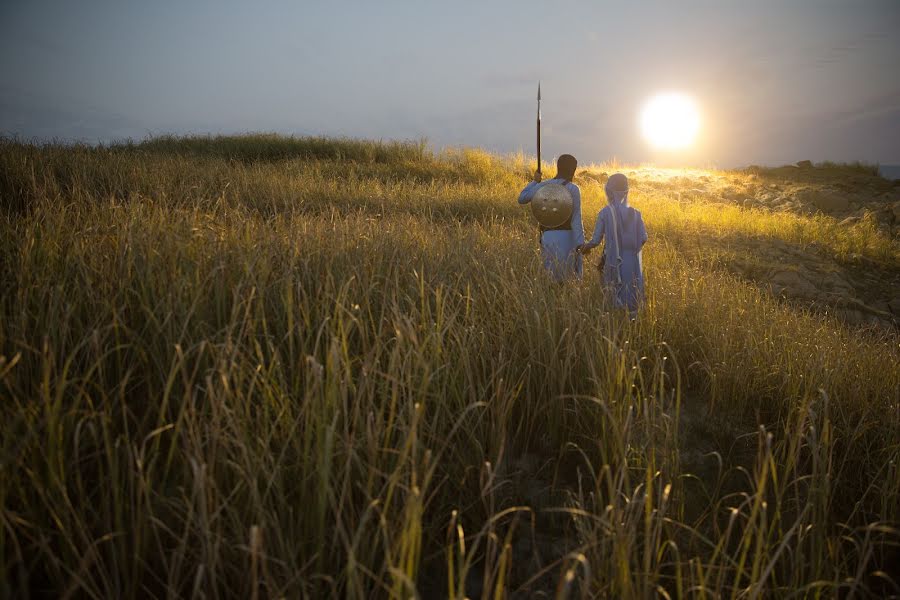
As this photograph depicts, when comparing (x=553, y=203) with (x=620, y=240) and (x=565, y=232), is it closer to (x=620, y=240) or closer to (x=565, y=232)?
(x=565, y=232)

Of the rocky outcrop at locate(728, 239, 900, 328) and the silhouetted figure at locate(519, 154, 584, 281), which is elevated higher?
the silhouetted figure at locate(519, 154, 584, 281)

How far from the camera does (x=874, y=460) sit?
2.57m

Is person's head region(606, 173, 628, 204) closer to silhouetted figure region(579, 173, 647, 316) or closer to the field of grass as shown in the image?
silhouetted figure region(579, 173, 647, 316)

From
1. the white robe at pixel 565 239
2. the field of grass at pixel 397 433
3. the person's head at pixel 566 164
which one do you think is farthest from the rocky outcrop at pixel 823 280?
the person's head at pixel 566 164

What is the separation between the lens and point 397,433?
6.67 ft

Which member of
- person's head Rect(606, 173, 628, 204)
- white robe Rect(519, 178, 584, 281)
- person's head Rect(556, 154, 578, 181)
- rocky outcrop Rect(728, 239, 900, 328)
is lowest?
rocky outcrop Rect(728, 239, 900, 328)

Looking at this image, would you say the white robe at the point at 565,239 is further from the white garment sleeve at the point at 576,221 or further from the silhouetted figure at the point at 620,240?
the silhouetted figure at the point at 620,240

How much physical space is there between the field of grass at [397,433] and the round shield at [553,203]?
1.62ft

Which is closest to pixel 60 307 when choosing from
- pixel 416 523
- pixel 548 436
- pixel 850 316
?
pixel 416 523

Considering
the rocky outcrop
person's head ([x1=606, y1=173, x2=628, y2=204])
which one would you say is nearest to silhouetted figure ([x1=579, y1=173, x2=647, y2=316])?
person's head ([x1=606, y1=173, x2=628, y2=204])

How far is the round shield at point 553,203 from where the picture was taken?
4.88m

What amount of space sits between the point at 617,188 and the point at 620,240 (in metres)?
0.50

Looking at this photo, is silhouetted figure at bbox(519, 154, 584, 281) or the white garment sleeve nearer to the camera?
silhouetted figure at bbox(519, 154, 584, 281)

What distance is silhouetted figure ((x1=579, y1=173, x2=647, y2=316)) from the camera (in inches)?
181
